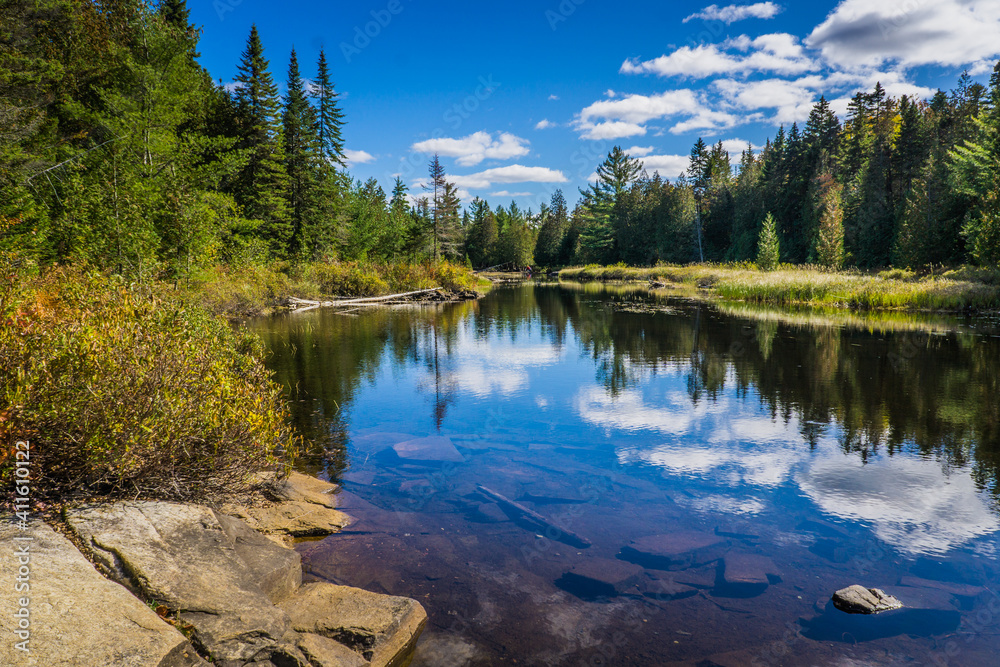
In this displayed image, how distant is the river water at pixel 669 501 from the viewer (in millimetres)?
4742

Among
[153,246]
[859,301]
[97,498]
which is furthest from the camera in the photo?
[859,301]

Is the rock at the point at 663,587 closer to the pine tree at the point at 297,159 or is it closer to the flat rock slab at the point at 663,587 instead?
the flat rock slab at the point at 663,587

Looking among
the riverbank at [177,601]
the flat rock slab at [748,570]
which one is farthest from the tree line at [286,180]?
the flat rock slab at [748,570]

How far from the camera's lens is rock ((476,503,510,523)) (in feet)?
22.5

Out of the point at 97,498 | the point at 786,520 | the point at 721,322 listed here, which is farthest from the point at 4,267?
the point at 721,322

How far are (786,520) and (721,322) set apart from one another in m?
21.0

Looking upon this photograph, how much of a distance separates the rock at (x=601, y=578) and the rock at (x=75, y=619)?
3.41 metres

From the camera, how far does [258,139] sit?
37.2 meters

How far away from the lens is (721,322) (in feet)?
86.1

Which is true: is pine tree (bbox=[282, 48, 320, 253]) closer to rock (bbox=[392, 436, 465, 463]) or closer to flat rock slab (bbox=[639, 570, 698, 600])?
rock (bbox=[392, 436, 465, 463])

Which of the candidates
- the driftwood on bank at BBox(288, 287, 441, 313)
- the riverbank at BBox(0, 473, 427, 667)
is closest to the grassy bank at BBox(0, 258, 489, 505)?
the riverbank at BBox(0, 473, 427, 667)

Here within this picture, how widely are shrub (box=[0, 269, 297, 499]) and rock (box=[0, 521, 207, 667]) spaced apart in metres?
0.96

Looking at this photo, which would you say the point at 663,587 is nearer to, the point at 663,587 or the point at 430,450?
the point at 663,587

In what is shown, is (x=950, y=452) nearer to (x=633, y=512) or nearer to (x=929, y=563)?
(x=929, y=563)
